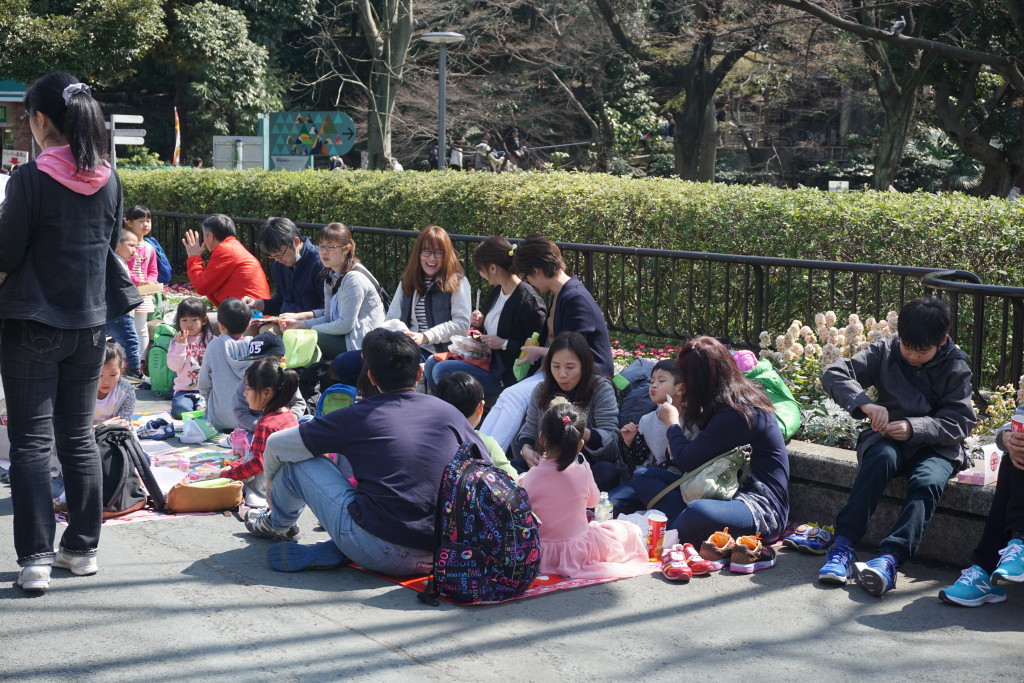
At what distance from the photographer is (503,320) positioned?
7.31 meters

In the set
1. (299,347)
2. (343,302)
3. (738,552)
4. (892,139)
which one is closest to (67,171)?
(738,552)

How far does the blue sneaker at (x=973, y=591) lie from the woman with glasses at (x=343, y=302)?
16.0 feet

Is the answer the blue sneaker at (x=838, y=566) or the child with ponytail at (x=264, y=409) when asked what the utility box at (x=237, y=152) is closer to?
the child with ponytail at (x=264, y=409)

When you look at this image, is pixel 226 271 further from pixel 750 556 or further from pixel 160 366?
pixel 750 556

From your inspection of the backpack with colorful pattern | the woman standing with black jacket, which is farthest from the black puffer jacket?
the backpack with colorful pattern

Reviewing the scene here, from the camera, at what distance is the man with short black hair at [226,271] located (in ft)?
31.1

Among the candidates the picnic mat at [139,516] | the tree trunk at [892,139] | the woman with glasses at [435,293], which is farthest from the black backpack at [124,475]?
the tree trunk at [892,139]

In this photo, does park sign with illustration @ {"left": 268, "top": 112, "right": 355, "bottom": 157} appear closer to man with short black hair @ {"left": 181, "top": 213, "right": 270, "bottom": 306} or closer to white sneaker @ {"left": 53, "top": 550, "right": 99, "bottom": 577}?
man with short black hair @ {"left": 181, "top": 213, "right": 270, "bottom": 306}

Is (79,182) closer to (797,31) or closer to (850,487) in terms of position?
(850,487)

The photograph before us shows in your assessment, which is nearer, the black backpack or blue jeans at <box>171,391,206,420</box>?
the black backpack

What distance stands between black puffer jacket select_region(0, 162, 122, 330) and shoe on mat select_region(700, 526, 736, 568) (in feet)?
9.44

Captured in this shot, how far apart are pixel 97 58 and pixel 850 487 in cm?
2980

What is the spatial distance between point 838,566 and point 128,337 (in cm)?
676

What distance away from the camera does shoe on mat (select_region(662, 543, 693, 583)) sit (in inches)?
195
